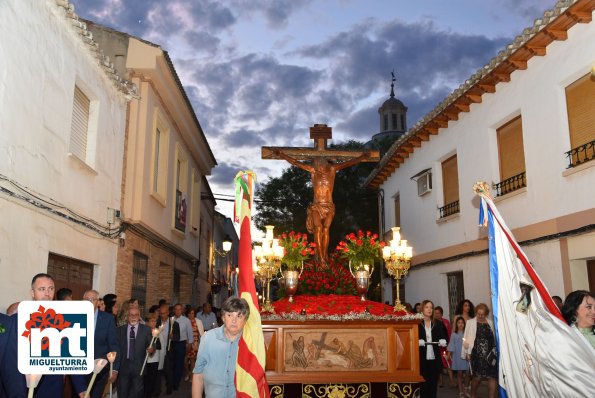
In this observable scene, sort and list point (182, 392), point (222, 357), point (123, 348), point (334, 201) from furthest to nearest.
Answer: point (334, 201) < point (182, 392) < point (123, 348) < point (222, 357)

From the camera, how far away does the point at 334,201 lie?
27.4m

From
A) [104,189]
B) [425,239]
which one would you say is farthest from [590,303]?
[425,239]

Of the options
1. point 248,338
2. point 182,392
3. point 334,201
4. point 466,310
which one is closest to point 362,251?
point 466,310

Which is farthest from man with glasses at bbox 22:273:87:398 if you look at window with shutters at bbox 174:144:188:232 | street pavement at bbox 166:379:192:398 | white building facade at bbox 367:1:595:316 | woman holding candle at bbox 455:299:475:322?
window with shutters at bbox 174:144:188:232

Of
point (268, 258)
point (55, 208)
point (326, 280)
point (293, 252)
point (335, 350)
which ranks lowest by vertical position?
point (335, 350)

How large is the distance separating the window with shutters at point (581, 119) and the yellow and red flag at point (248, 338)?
651cm

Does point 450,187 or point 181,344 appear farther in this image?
point 450,187

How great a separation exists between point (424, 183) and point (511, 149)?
15.9 feet

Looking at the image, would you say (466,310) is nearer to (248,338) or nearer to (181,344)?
(181,344)

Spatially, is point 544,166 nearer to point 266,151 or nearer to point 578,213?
point 578,213

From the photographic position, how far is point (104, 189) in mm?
10477

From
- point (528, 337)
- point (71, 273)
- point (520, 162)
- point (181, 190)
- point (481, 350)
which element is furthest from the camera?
point (181, 190)

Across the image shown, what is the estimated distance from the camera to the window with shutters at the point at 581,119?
910cm

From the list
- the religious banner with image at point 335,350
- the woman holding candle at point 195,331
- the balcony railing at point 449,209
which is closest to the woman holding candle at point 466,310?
the religious banner with image at point 335,350
